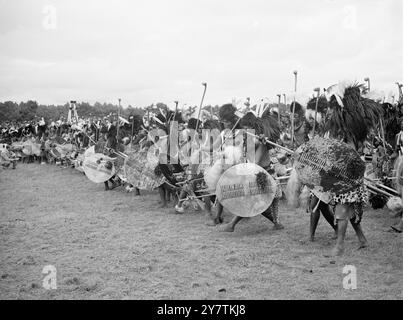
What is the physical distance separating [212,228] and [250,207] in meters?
1.18

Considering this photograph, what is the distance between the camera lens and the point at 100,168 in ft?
39.3

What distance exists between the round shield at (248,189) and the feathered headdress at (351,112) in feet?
4.05

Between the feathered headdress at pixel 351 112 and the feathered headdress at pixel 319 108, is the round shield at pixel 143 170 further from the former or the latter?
the feathered headdress at pixel 351 112

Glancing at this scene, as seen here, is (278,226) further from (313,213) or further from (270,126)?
(270,126)

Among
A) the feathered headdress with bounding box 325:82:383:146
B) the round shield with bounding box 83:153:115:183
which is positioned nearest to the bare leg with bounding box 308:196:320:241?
the feathered headdress with bounding box 325:82:383:146

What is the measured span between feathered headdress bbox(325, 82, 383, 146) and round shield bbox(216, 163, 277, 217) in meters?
1.24

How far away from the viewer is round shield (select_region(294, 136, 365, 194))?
516 cm

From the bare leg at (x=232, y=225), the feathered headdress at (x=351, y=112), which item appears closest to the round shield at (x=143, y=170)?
the bare leg at (x=232, y=225)

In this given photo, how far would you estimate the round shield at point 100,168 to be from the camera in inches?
470

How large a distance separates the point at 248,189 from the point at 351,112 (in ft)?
Result: 5.75
